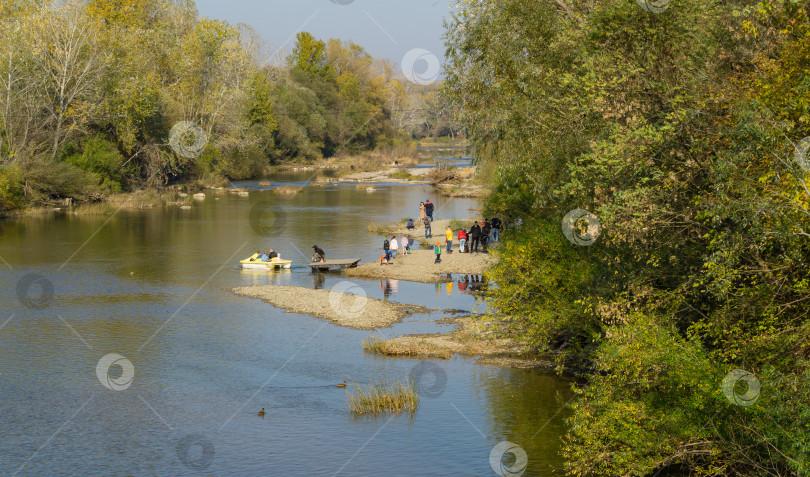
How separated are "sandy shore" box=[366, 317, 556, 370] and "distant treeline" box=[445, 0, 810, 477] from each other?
16.9ft

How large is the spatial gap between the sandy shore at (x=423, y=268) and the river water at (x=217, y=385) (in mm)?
1254

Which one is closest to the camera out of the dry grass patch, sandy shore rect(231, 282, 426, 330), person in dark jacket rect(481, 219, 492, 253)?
the dry grass patch

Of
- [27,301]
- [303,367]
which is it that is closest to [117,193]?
[27,301]

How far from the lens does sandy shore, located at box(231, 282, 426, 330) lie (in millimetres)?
37750

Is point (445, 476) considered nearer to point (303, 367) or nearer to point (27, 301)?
point (303, 367)

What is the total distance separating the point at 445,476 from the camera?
21.5 meters

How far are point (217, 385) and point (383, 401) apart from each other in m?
6.56

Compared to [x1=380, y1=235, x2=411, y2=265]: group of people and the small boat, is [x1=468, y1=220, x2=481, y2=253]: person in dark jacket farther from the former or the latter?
the small boat

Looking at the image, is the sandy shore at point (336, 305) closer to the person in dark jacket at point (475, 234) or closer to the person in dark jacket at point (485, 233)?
the person in dark jacket at point (475, 234)

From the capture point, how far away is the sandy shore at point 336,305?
37750 millimetres

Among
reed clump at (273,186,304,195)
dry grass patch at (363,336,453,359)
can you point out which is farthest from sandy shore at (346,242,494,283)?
reed clump at (273,186,304,195)

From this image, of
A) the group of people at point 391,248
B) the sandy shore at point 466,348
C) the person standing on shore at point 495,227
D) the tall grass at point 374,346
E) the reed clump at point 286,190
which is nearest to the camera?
the sandy shore at point 466,348

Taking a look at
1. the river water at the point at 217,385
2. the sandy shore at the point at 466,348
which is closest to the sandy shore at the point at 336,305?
the river water at the point at 217,385

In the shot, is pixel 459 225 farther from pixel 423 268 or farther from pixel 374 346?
pixel 374 346
